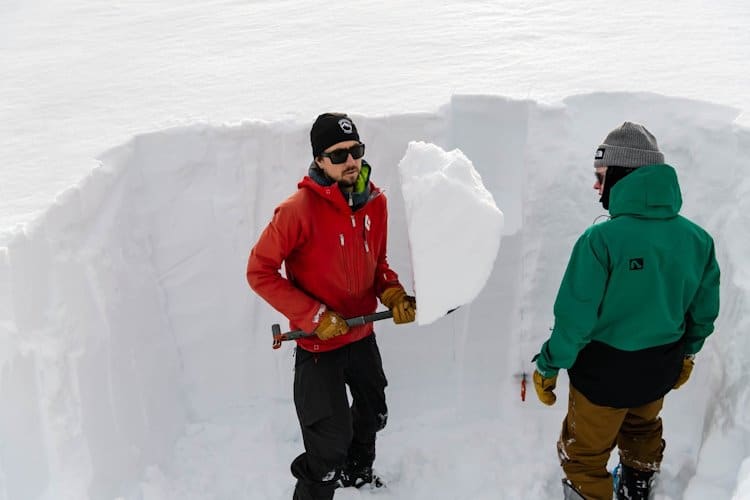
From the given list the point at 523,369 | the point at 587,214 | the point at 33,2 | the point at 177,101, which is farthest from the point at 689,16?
the point at 33,2

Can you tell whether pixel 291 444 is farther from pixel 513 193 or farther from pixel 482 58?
pixel 482 58

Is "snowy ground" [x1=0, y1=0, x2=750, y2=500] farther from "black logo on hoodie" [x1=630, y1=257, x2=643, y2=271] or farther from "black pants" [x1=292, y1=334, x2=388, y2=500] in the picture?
"black logo on hoodie" [x1=630, y1=257, x2=643, y2=271]

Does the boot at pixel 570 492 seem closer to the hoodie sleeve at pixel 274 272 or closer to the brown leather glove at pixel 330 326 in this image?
the brown leather glove at pixel 330 326

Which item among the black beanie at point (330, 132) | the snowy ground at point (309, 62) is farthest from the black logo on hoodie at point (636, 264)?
the snowy ground at point (309, 62)

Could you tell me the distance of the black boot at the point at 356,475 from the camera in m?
3.44

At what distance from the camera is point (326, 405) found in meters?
2.84

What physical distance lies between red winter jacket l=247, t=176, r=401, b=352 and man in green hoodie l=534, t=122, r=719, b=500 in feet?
2.82

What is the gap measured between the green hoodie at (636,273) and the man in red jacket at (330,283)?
0.72 m

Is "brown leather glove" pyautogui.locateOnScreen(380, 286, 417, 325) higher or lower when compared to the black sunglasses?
lower

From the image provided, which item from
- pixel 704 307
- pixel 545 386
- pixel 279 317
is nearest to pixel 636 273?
pixel 704 307

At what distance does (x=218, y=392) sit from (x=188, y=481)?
69 cm

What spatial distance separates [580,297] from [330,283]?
107cm

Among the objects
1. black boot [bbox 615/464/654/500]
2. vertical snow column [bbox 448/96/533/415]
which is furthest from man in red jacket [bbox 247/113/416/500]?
black boot [bbox 615/464/654/500]

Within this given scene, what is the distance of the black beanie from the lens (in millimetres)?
2582
